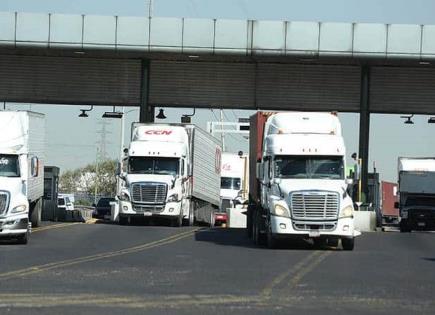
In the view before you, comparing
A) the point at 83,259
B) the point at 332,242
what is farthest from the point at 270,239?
the point at 83,259

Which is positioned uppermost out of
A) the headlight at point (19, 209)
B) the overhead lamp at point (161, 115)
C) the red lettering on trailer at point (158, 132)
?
the overhead lamp at point (161, 115)

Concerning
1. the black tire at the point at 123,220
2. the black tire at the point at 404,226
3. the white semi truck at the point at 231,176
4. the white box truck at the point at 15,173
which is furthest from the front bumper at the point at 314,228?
the white semi truck at the point at 231,176

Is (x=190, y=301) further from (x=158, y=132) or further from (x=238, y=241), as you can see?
(x=158, y=132)

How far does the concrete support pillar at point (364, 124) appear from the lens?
131ft

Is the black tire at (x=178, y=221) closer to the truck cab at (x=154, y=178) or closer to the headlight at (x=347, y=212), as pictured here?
the truck cab at (x=154, y=178)

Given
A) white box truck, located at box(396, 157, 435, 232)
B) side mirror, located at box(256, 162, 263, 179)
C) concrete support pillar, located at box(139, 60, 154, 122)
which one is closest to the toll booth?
concrete support pillar, located at box(139, 60, 154, 122)

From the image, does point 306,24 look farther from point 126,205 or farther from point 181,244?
point 181,244

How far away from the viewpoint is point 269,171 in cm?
2302

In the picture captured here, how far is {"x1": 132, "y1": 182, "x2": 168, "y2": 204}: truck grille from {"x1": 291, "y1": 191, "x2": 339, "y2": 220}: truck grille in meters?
12.3

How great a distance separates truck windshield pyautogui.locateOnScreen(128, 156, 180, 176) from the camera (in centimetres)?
3388

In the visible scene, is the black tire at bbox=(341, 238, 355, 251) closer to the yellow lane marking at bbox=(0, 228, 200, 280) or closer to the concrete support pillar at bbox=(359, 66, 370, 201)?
the yellow lane marking at bbox=(0, 228, 200, 280)

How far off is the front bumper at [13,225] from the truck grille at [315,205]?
7174 millimetres

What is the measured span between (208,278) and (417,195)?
3035 centimetres

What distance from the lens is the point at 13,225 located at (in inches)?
867
